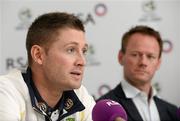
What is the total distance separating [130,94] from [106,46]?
0.55 m

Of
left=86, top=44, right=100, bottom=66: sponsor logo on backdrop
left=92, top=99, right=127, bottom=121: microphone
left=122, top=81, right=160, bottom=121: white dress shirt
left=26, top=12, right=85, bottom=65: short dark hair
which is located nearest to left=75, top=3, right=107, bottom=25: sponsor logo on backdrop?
left=86, top=44, right=100, bottom=66: sponsor logo on backdrop

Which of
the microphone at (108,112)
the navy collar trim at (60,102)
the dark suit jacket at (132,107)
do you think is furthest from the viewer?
the dark suit jacket at (132,107)

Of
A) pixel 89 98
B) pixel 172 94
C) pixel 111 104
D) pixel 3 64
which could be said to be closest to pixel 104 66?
pixel 172 94

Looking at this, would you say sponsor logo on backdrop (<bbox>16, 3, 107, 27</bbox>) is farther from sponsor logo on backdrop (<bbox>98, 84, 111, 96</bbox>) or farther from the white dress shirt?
the white dress shirt

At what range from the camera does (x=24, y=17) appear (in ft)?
7.08

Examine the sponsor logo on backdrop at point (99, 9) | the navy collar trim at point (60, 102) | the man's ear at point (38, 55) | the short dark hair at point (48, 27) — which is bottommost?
the navy collar trim at point (60, 102)

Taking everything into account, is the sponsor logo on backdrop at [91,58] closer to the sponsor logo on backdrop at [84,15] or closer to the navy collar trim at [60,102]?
the sponsor logo on backdrop at [84,15]

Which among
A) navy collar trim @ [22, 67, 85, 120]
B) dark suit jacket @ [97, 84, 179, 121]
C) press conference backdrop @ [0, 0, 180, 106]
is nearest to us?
navy collar trim @ [22, 67, 85, 120]

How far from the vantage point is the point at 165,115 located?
1.74 metres

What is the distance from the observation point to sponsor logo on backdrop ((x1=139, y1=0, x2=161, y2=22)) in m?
2.20

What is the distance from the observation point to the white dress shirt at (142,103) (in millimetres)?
1698

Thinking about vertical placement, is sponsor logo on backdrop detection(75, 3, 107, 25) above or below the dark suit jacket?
above

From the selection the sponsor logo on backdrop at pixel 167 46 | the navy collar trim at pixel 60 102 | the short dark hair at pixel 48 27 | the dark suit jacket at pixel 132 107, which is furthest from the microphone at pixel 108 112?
the sponsor logo on backdrop at pixel 167 46

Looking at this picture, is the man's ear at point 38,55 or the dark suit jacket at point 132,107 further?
the dark suit jacket at point 132,107
